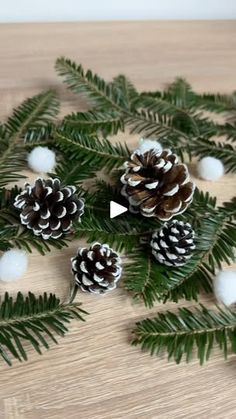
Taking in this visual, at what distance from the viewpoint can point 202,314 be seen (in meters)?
0.46

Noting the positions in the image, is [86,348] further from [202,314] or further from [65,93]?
[65,93]

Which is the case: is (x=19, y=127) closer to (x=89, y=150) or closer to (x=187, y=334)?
(x=89, y=150)

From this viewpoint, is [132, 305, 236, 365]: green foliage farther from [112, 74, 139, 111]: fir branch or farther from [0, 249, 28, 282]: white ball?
[112, 74, 139, 111]: fir branch

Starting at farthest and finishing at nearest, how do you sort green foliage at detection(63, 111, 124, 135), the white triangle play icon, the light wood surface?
green foliage at detection(63, 111, 124, 135), the white triangle play icon, the light wood surface

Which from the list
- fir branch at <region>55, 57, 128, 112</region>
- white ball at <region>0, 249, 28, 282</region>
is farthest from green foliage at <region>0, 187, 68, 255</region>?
fir branch at <region>55, 57, 128, 112</region>

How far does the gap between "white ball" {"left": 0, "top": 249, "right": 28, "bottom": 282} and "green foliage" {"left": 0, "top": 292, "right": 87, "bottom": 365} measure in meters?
0.03

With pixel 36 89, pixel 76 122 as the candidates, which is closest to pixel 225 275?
pixel 76 122

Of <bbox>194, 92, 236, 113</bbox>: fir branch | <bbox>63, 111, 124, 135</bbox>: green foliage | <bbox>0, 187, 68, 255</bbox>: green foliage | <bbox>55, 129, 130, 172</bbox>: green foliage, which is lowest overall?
<bbox>0, 187, 68, 255</bbox>: green foliage

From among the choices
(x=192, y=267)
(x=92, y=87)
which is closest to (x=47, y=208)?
(x=192, y=267)

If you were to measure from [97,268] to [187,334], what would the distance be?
0.31 feet

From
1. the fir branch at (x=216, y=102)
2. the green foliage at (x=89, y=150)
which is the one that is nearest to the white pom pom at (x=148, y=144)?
the green foliage at (x=89, y=150)

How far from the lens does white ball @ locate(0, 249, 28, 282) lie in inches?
18.9

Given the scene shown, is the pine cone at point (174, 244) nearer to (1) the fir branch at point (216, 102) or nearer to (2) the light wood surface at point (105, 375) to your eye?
(2) the light wood surface at point (105, 375)

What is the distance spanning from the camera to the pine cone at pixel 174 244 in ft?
1.57
